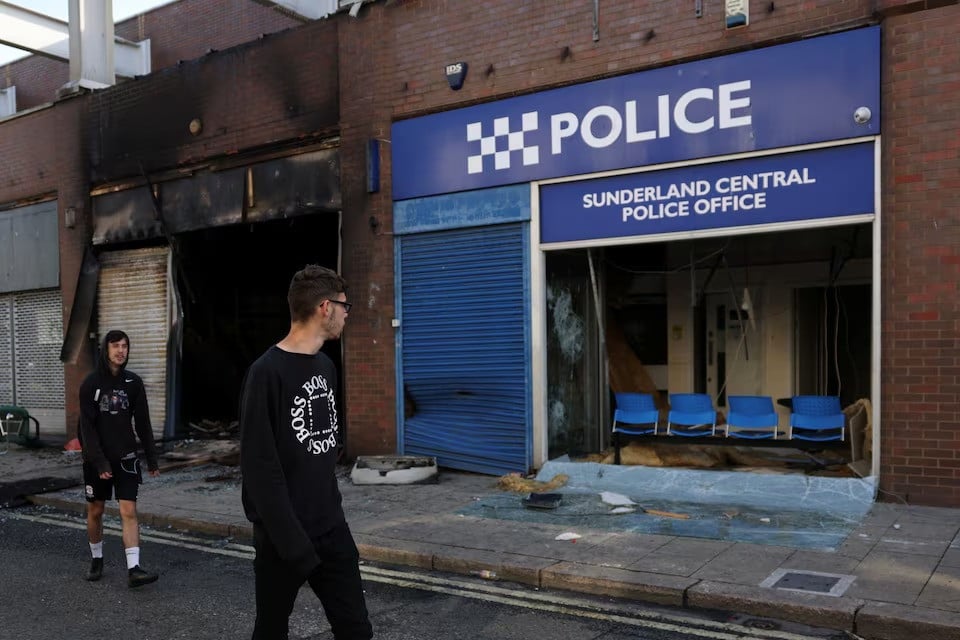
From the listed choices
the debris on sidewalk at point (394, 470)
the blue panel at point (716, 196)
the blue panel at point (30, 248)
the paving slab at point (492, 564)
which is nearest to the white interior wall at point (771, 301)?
the blue panel at point (716, 196)

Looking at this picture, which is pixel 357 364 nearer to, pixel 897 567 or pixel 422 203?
pixel 422 203

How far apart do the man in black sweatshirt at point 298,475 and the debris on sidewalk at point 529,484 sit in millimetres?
5921

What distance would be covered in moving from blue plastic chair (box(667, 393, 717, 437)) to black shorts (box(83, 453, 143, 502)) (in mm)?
5894

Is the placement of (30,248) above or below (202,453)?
above

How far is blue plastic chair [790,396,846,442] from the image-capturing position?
8852 mm

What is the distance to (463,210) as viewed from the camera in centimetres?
1034

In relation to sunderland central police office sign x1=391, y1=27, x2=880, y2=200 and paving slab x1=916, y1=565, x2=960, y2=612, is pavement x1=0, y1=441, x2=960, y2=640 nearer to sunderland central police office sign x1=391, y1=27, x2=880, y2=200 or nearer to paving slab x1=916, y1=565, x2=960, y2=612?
paving slab x1=916, y1=565, x2=960, y2=612

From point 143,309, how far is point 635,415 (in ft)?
29.1

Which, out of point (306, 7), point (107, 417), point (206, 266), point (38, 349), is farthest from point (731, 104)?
point (38, 349)

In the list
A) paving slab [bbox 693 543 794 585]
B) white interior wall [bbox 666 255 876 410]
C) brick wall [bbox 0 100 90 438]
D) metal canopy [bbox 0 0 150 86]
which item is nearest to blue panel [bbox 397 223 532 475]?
white interior wall [bbox 666 255 876 410]

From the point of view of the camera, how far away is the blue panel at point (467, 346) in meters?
10.0

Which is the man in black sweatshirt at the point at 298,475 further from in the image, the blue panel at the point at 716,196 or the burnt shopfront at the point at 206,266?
the burnt shopfront at the point at 206,266

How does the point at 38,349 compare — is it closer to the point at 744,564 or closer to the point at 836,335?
the point at 836,335

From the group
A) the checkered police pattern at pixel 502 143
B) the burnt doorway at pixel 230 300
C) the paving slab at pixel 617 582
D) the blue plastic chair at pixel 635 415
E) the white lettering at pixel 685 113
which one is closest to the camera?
the paving slab at pixel 617 582
